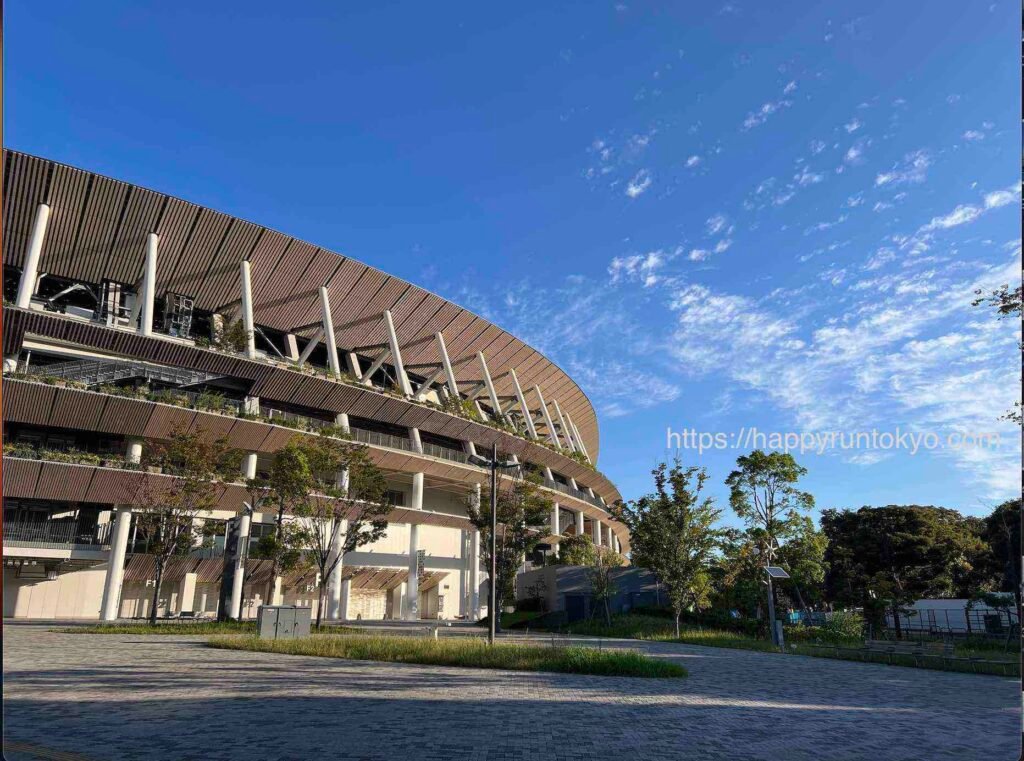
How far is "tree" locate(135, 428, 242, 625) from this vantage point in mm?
27047

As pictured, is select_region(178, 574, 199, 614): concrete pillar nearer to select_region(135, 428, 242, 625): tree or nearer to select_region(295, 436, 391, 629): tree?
select_region(135, 428, 242, 625): tree

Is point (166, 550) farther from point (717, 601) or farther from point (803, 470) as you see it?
point (803, 470)

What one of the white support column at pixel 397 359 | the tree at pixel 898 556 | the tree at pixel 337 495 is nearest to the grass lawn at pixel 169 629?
the tree at pixel 337 495

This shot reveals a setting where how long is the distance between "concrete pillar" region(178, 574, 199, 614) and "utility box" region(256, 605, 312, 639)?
66.5 ft

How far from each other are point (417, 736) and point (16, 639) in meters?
18.2

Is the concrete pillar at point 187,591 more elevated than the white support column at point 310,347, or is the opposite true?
the white support column at point 310,347

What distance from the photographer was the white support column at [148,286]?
3119cm

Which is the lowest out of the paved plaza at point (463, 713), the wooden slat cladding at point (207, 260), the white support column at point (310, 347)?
the paved plaza at point (463, 713)

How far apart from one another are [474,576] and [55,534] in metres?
24.6

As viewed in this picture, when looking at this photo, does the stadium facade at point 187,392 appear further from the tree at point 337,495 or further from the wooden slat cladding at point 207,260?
the tree at point 337,495

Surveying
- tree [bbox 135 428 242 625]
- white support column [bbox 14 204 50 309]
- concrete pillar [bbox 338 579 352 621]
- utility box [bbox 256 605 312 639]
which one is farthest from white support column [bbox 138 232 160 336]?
concrete pillar [bbox 338 579 352 621]

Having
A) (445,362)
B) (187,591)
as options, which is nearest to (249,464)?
(187,591)

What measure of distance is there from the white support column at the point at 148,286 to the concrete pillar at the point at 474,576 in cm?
2504

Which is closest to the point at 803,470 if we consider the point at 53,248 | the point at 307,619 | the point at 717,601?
the point at 717,601
